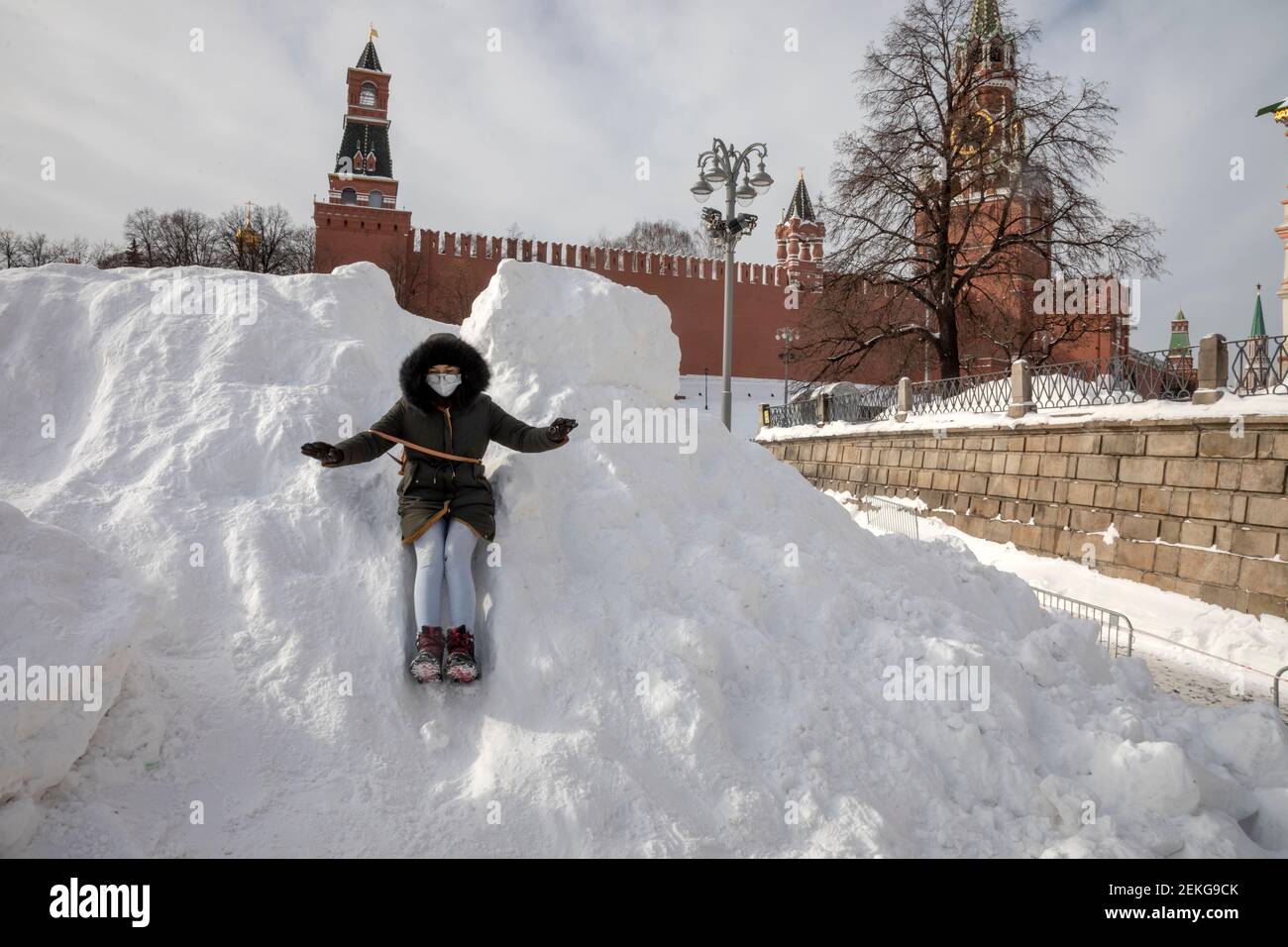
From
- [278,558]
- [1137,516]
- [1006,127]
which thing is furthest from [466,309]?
[278,558]

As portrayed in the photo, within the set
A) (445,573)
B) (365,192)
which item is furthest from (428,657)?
(365,192)

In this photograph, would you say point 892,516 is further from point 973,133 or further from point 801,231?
point 801,231

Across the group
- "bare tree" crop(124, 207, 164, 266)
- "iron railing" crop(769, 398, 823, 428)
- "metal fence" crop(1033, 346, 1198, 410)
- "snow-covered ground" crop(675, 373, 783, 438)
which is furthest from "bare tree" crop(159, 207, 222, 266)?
"metal fence" crop(1033, 346, 1198, 410)

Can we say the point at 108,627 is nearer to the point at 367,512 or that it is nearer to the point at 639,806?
the point at 367,512

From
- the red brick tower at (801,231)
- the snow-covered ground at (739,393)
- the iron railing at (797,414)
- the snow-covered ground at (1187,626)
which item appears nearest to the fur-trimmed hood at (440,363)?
the snow-covered ground at (1187,626)

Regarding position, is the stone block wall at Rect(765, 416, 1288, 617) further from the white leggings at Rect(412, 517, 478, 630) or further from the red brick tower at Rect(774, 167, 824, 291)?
the red brick tower at Rect(774, 167, 824, 291)

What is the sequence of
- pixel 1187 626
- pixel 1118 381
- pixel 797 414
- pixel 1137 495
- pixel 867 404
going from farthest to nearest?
pixel 797 414 → pixel 867 404 → pixel 1118 381 → pixel 1137 495 → pixel 1187 626

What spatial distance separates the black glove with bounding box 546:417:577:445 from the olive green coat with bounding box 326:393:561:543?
3 centimetres

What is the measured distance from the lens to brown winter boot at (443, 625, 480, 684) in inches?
116

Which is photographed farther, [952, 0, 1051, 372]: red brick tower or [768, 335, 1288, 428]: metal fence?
[952, 0, 1051, 372]: red brick tower

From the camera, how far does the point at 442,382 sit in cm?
346

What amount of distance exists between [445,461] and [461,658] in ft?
3.13

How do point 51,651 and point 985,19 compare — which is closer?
point 51,651

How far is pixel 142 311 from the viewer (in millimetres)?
4234
